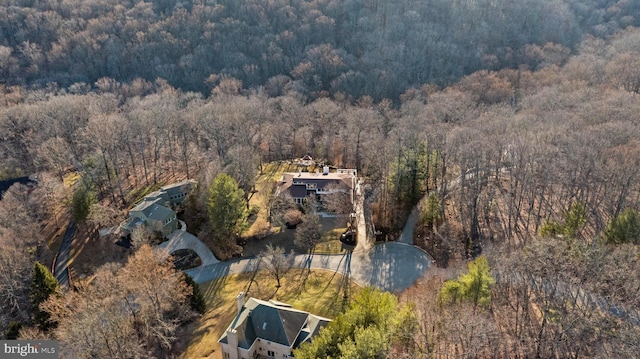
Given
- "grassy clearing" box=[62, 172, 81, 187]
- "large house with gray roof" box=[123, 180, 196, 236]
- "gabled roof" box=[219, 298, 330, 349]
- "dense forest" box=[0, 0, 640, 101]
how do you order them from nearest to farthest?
"gabled roof" box=[219, 298, 330, 349] < "large house with gray roof" box=[123, 180, 196, 236] < "grassy clearing" box=[62, 172, 81, 187] < "dense forest" box=[0, 0, 640, 101]

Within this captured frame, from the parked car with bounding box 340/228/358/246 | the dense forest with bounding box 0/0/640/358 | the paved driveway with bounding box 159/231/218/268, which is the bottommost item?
the paved driveway with bounding box 159/231/218/268

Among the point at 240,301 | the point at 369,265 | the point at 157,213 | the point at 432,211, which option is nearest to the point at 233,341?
the point at 240,301

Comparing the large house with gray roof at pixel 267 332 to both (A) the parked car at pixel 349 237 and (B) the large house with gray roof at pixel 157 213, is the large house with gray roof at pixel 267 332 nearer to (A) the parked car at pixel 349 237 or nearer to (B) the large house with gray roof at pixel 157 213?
(A) the parked car at pixel 349 237

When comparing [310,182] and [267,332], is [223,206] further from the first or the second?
[267,332]

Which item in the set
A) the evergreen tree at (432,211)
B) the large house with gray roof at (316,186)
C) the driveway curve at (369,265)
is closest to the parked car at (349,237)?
the driveway curve at (369,265)

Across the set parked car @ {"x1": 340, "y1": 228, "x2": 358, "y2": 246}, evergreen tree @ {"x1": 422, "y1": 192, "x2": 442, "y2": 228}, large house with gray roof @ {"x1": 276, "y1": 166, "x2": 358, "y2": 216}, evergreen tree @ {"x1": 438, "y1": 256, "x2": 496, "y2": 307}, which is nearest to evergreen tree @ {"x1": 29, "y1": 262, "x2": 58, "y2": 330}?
large house with gray roof @ {"x1": 276, "y1": 166, "x2": 358, "y2": 216}

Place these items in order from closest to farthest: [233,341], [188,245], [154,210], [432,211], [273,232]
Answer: [233,341], [432,211], [188,245], [154,210], [273,232]

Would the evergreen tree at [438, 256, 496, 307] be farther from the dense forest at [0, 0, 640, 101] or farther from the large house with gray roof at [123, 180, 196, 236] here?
the dense forest at [0, 0, 640, 101]
